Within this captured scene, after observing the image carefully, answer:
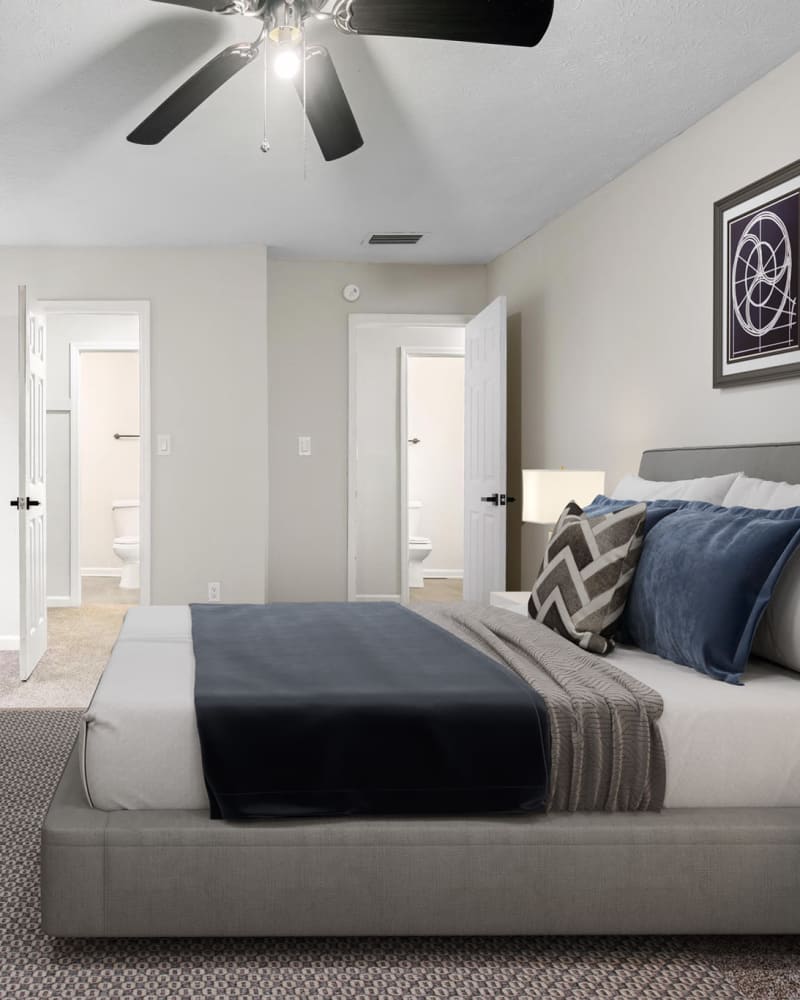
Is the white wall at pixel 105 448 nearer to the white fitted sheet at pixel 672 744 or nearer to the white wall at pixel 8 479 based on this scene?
the white wall at pixel 8 479

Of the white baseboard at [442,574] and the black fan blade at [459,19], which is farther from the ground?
the black fan blade at [459,19]

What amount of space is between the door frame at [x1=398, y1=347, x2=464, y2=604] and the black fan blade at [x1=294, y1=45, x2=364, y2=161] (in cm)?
385

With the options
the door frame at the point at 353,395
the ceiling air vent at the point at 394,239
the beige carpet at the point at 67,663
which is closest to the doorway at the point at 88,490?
the beige carpet at the point at 67,663

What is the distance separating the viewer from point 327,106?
2.74 m

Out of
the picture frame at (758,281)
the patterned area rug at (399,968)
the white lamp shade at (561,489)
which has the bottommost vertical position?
the patterned area rug at (399,968)

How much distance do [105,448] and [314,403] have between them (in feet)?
9.32

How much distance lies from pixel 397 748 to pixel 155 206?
360 centimetres

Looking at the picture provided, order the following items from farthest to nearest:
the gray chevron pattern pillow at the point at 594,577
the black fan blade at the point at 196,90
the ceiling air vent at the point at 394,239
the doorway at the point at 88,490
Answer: the ceiling air vent at the point at 394,239 → the doorway at the point at 88,490 → the gray chevron pattern pillow at the point at 594,577 → the black fan blade at the point at 196,90

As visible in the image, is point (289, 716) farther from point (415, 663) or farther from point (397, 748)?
point (415, 663)

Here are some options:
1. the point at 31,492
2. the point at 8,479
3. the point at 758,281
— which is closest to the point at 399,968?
the point at 758,281

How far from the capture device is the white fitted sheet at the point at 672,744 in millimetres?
1938

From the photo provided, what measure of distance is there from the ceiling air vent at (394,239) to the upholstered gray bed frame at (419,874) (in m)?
4.04

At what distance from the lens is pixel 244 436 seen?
5613 millimetres

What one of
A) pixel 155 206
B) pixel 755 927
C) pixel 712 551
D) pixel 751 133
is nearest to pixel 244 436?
pixel 155 206
